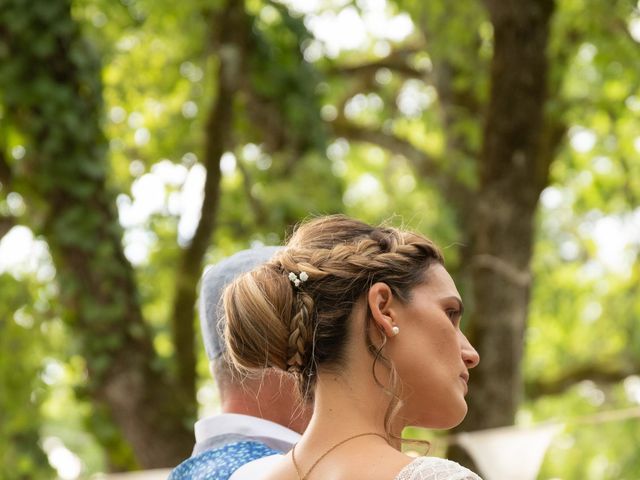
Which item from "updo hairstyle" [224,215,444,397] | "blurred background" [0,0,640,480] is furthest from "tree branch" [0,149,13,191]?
"updo hairstyle" [224,215,444,397]

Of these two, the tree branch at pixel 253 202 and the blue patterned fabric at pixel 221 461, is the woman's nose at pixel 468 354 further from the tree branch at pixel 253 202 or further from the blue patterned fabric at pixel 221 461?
the tree branch at pixel 253 202

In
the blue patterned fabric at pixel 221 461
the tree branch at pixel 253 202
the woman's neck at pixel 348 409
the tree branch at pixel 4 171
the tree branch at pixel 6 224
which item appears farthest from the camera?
the tree branch at pixel 253 202

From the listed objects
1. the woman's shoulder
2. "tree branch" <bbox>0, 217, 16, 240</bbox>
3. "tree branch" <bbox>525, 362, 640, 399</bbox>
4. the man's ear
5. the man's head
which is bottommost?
"tree branch" <bbox>525, 362, 640, 399</bbox>

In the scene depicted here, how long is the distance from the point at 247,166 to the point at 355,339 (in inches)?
260

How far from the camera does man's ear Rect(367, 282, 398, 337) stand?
4.82 ft

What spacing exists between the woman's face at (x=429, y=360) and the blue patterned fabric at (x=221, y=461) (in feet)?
1.34

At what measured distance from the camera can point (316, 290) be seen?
60.2 inches

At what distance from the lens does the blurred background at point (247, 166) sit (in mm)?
5121

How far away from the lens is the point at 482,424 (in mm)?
5148

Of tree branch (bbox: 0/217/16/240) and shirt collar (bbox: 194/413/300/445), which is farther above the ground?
shirt collar (bbox: 194/413/300/445)

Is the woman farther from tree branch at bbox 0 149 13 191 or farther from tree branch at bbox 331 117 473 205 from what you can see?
tree branch at bbox 331 117 473 205

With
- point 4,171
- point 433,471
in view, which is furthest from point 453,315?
point 4,171

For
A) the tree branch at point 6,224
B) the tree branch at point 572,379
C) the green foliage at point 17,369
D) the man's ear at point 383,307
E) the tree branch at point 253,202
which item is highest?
the man's ear at point 383,307

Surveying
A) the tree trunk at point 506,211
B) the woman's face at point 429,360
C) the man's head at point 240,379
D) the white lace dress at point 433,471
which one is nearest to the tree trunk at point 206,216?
the tree trunk at point 506,211
